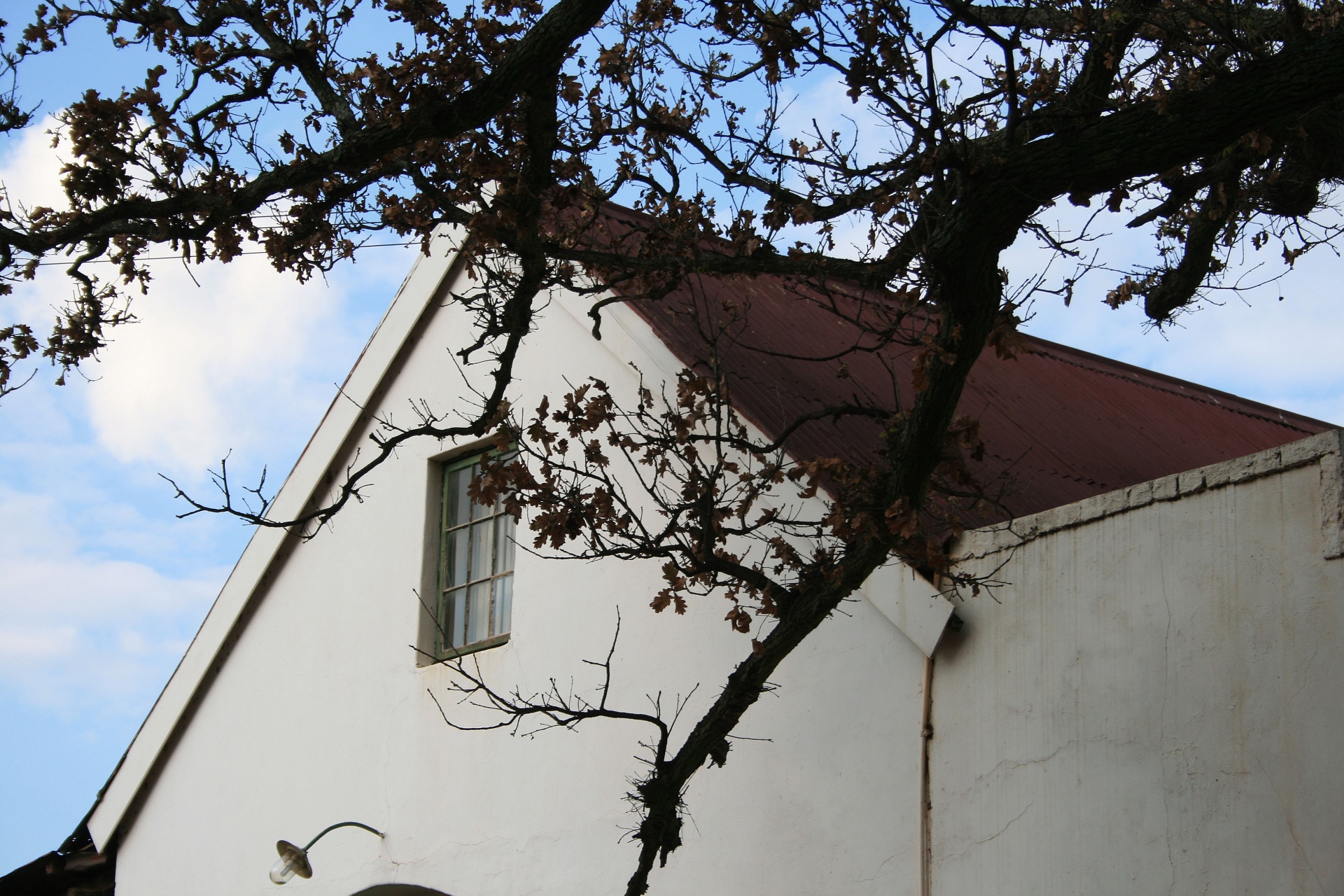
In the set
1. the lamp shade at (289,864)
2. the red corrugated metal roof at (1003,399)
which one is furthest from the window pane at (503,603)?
the red corrugated metal roof at (1003,399)

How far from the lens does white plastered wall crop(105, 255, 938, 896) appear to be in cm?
645

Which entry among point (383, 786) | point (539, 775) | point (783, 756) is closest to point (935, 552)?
point (783, 756)

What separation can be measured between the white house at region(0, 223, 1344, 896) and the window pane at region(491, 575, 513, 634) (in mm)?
33

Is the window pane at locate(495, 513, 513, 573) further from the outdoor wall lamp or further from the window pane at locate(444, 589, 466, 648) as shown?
the outdoor wall lamp

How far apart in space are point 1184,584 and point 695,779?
2743 millimetres

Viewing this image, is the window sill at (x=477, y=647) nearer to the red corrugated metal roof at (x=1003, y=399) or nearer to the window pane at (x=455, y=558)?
the window pane at (x=455, y=558)

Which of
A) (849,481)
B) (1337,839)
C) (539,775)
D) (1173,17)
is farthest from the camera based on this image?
(539,775)

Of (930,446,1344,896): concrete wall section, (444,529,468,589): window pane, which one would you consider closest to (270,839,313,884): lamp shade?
(444,529,468,589): window pane

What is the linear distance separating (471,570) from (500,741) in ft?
4.35

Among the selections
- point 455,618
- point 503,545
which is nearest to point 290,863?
point 455,618

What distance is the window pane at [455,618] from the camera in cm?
897

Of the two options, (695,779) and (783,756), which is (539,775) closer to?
(695,779)

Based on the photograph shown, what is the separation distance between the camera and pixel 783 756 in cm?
671

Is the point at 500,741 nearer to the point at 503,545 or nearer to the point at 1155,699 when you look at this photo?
the point at 503,545
